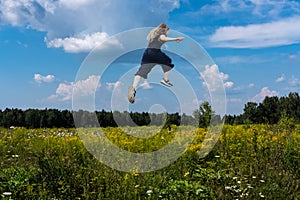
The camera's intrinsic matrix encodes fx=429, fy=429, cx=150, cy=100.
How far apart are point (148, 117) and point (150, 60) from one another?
5393 millimetres

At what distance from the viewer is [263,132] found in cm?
958

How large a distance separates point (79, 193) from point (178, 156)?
205 cm

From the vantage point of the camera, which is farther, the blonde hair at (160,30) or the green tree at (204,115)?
the green tree at (204,115)

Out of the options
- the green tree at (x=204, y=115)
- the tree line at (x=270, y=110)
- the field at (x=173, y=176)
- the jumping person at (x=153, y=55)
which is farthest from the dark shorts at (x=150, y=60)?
the tree line at (x=270, y=110)

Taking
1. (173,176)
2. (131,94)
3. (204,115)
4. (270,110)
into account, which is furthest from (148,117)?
(270,110)

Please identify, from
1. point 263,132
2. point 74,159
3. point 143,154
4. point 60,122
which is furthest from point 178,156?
point 60,122

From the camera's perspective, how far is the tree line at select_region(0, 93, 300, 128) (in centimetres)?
880

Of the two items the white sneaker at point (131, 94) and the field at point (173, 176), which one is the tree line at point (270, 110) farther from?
the white sneaker at point (131, 94)

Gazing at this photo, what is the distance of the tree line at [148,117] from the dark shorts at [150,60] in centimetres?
138

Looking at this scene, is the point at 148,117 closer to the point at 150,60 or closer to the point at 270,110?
the point at 150,60

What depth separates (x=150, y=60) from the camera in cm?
518

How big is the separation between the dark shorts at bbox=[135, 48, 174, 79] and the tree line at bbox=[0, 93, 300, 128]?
1.38 meters

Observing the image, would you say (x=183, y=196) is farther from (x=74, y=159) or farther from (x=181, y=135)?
(x=181, y=135)

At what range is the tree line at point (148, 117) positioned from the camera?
880 cm
